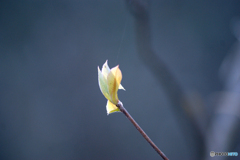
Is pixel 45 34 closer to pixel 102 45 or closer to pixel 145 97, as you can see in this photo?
pixel 102 45

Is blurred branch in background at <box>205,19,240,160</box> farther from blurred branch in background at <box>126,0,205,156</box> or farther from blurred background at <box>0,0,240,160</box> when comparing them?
blurred background at <box>0,0,240,160</box>

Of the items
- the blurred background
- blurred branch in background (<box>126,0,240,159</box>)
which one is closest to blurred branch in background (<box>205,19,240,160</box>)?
blurred branch in background (<box>126,0,240,159</box>)

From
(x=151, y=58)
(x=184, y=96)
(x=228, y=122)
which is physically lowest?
(x=228, y=122)

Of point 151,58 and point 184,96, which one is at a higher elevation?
point 151,58

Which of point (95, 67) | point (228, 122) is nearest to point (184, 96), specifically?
point (228, 122)

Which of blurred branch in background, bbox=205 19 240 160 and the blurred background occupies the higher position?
the blurred background

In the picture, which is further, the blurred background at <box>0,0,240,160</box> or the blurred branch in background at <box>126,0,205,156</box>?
the blurred background at <box>0,0,240,160</box>

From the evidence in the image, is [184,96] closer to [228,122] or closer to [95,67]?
[228,122]

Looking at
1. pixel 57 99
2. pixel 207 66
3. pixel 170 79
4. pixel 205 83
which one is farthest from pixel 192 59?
pixel 57 99

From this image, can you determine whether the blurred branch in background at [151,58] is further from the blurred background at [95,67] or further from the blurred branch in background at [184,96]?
the blurred background at [95,67]
